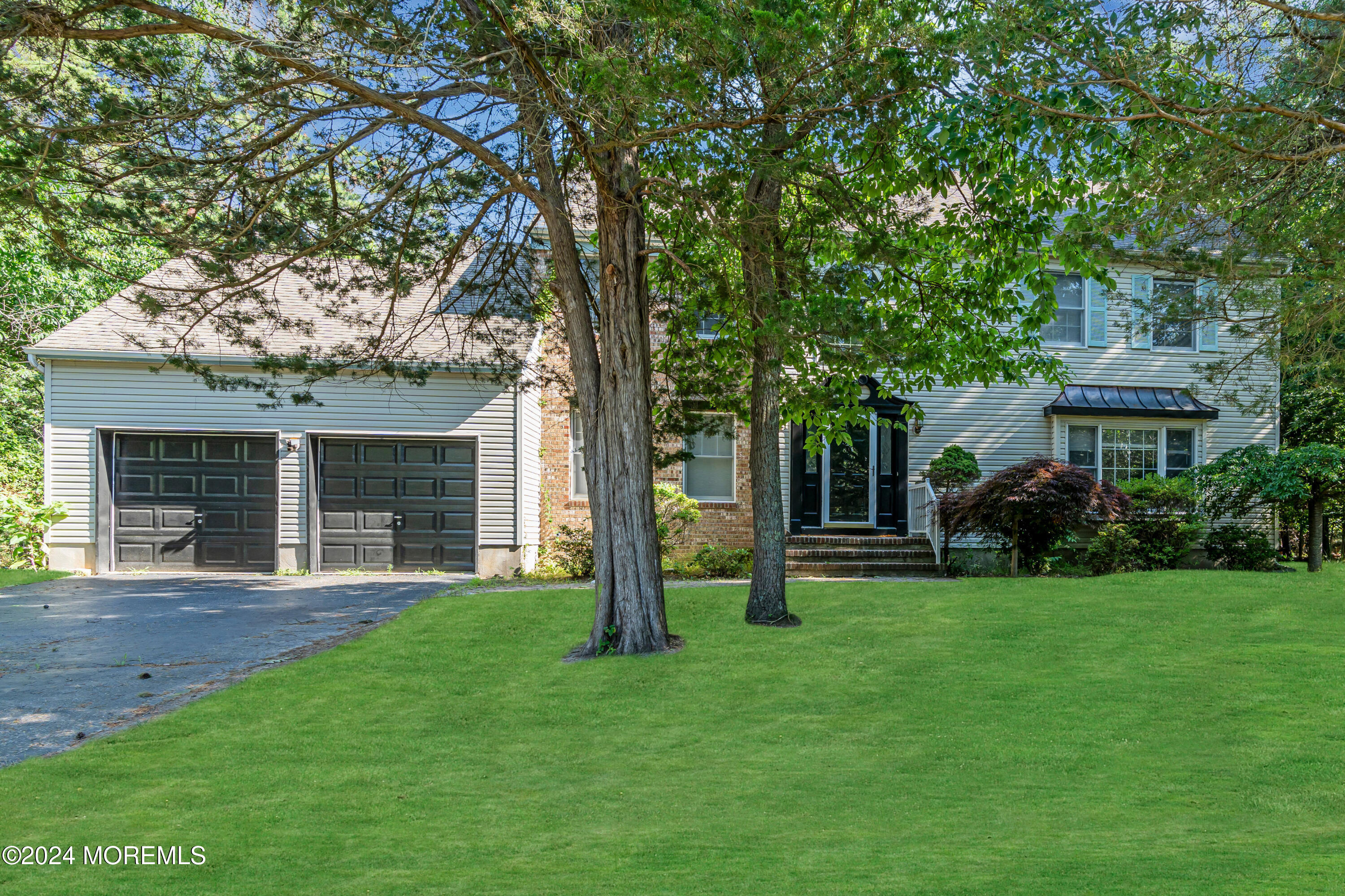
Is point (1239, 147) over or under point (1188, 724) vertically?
over

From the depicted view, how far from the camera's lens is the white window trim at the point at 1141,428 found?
16484 millimetres

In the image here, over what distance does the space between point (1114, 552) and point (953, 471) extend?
2.92 metres

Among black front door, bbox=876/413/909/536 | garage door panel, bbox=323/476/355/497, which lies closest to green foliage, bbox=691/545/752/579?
black front door, bbox=876/413/909/536

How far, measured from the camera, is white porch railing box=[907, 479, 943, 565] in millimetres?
14984

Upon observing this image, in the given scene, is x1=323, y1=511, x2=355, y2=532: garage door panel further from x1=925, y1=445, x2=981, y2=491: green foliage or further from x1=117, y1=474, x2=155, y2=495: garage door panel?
x1=925, y1=445, x2=981, y2=491: green foliage

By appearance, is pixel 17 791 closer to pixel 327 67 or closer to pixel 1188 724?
pixel 327 67

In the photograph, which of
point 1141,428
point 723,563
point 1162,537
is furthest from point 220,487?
point 1141,428

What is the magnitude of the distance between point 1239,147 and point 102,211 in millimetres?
9231

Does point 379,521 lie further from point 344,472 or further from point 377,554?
point 344,472

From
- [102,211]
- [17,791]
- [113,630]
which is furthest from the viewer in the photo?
[113,630]

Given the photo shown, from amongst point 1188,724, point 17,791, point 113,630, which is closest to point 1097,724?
point 1188,724

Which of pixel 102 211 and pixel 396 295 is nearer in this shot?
pixel 102 211

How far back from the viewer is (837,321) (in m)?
7.06

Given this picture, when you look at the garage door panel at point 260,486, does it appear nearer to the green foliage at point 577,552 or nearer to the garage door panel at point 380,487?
the garage door panel at point 380,487
